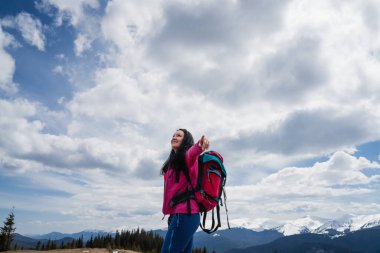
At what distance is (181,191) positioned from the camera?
5.95m

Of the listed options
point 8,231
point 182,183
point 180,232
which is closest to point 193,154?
point 182,183

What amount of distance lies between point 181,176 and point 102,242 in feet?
247

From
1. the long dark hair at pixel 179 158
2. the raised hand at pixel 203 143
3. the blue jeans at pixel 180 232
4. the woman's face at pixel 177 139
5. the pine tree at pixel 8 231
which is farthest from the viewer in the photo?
the pine tree at pixel 8 231

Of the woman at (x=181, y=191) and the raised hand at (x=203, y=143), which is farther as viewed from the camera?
the woman at (x=181, y=191)

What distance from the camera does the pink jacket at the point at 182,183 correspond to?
18.8 feet

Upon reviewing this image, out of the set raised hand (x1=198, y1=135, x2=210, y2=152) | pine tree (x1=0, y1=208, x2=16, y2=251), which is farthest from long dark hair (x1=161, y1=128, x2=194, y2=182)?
pine tree (x1=0, y1=208, x2=16, y2=251)

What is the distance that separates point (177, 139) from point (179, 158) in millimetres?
594

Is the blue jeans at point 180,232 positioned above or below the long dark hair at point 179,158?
below

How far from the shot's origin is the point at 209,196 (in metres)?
5.93

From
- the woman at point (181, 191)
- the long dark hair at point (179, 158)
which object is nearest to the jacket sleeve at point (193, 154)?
the woman at point (181, 191)

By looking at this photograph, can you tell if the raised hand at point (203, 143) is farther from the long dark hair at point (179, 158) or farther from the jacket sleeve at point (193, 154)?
the long dark hair at point (179, 158)

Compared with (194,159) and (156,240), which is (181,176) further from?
(156,240)

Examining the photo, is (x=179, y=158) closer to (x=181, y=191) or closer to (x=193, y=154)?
(x=193, y=154)

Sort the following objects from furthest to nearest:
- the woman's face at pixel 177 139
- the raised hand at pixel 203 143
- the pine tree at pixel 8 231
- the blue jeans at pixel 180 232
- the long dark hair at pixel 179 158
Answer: the pine tree at pixel 8 231 < the woman's face at pixel 177 139 < the long dark hair at pixel 179 158 < the blue jeans at pixel 180 232 < the raised hand at pixel 203 143
